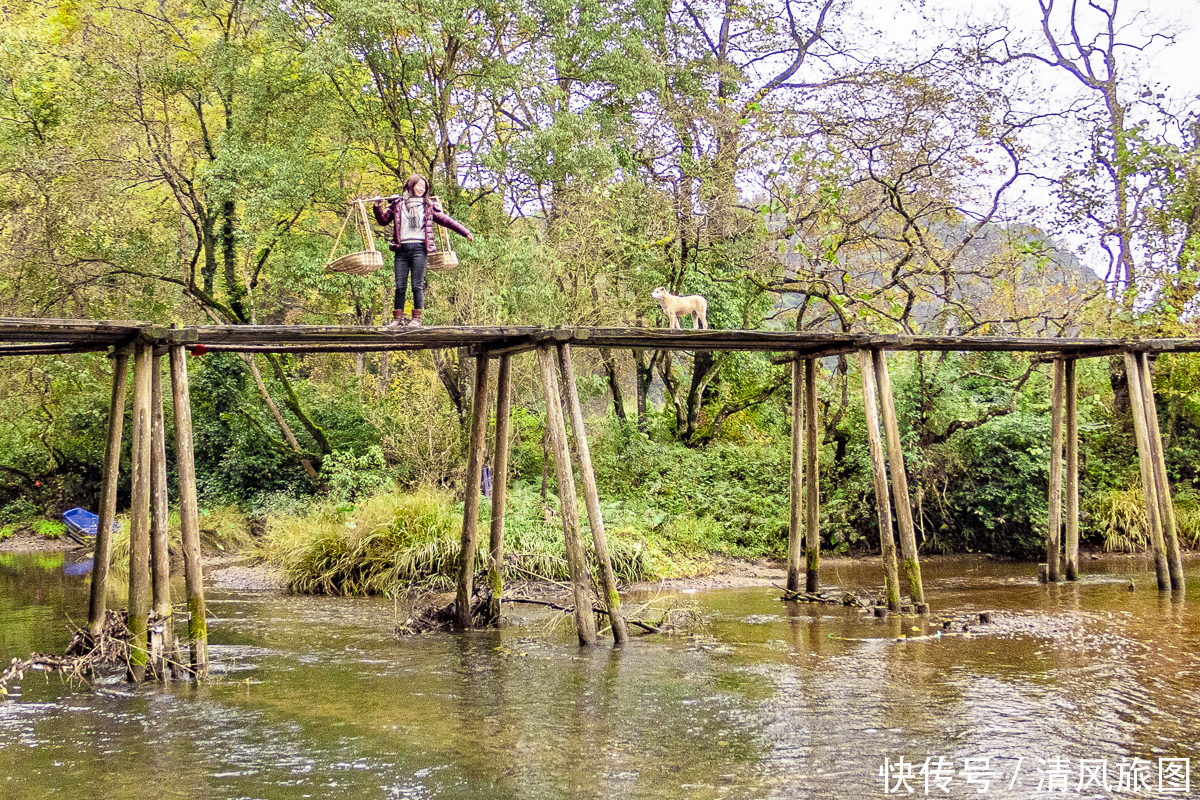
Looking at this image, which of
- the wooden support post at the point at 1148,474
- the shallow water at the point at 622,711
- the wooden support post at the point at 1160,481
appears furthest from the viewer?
the wooden support post at the point at 1160,481

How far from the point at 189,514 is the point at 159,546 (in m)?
0.63

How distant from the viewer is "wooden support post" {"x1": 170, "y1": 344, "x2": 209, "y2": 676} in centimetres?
883

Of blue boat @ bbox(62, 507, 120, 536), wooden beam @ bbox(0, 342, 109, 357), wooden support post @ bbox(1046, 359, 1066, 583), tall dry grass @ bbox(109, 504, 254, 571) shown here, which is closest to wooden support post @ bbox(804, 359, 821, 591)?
wooden support post @ bbox(1046, 359, 1066, 583)

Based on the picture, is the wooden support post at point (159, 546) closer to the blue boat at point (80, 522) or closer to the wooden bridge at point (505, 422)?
the wooden bridge at point (505, 422)

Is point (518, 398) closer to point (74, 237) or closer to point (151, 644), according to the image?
point (74, 237)

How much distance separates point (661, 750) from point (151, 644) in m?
4.93

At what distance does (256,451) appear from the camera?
22.5 m

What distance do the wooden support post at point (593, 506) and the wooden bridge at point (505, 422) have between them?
18 mm

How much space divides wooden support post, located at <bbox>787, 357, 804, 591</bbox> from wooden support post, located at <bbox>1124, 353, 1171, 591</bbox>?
15.0 ft

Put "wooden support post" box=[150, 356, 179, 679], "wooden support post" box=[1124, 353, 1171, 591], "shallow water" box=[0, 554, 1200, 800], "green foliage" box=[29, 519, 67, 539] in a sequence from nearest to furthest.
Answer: "shallow water" box=[0, 554, 1200, 800] < "wooden support post" box=[150, 356, 179, 679] < "wooden support post" box=[1124, 353, 1171, 591] < "green foliage" box=[29, 519, 67, 539]

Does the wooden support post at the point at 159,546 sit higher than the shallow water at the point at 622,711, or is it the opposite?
the wooden support post at the point at 159,546

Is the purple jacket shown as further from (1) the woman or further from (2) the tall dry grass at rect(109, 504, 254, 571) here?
(2) the tall dry grass at rect(109, 504, 254, 571)

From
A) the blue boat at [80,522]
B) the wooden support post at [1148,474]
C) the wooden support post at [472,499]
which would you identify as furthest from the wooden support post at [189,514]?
the blue boat at [80,522]

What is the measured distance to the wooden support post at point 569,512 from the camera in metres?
9.95
